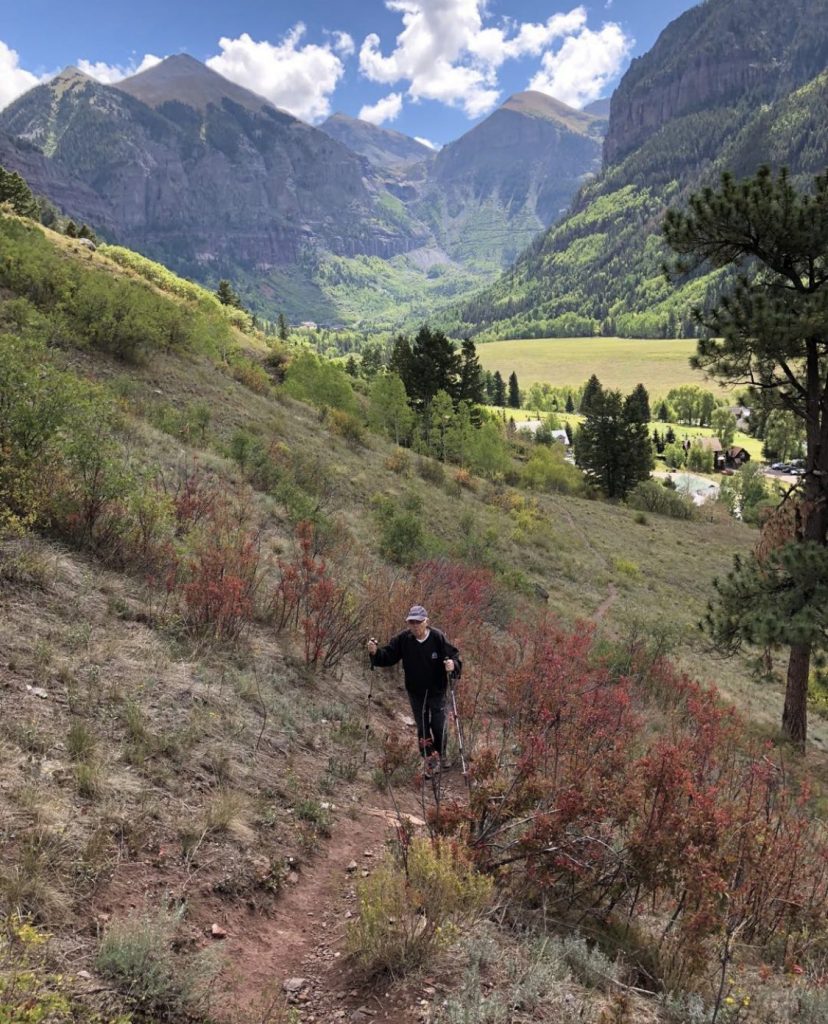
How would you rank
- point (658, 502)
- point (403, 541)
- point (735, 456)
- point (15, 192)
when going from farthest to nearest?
point (735, 456), point (658, 502), point (15, 192), point (403, 541)

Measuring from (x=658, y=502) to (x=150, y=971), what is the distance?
5781 centimetres

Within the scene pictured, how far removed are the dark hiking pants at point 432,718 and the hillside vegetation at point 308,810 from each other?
302 millimetres

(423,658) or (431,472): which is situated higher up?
(431,472)

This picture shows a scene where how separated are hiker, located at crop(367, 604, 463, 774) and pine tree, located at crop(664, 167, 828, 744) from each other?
7973 millimetres

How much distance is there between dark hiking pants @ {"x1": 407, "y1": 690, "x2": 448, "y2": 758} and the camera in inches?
247

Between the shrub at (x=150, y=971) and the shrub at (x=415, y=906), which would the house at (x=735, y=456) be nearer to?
the shrub at (x=415, y=906)

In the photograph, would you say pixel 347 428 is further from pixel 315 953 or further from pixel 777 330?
pixel 315 953

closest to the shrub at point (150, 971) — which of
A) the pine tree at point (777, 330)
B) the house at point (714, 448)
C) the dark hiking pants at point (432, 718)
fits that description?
the dark hiking pants at point (432, 718)

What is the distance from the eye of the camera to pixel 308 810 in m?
4.90

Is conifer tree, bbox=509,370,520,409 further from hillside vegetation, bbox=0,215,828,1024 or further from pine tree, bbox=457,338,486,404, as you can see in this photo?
hillside vegetation, bbox=0,215,828,1024

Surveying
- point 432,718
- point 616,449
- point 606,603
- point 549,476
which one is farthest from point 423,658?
point 616,449

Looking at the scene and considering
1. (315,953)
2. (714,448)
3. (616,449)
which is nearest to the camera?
(315,953)

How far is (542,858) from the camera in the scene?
168 inches

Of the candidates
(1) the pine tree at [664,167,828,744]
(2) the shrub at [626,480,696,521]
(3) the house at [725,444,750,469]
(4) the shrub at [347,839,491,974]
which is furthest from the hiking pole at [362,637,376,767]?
(3) the house at [725,444,750,469]
